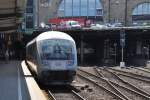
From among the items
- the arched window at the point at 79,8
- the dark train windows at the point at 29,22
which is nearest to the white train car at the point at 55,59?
the dark train windows at the point at 29,22

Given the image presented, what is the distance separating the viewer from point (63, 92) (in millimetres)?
27406

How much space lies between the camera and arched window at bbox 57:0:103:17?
308ft

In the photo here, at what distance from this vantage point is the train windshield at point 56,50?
28656 millimetres

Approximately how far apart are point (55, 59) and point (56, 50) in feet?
1.82

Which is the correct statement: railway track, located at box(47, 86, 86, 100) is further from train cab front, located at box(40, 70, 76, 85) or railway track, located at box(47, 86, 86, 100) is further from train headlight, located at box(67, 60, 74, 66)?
train headlight, located at box(67, 60, 74, 66)

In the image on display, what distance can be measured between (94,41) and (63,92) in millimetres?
59065

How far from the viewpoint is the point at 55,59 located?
28500 mm

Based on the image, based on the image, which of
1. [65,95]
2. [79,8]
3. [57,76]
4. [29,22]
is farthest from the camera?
[79,8]

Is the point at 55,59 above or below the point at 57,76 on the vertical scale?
above

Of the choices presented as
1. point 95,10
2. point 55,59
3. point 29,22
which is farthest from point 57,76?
point 95,10

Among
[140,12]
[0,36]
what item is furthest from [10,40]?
[140,12]

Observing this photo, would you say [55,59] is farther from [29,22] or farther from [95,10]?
[95,10]

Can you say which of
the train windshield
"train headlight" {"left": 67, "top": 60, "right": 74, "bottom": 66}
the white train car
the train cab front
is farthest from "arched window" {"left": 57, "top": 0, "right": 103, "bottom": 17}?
the train cab front

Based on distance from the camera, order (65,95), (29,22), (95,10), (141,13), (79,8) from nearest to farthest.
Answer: (65,95) → (29,22) → (141,13) → (79,8) → (95,10)
